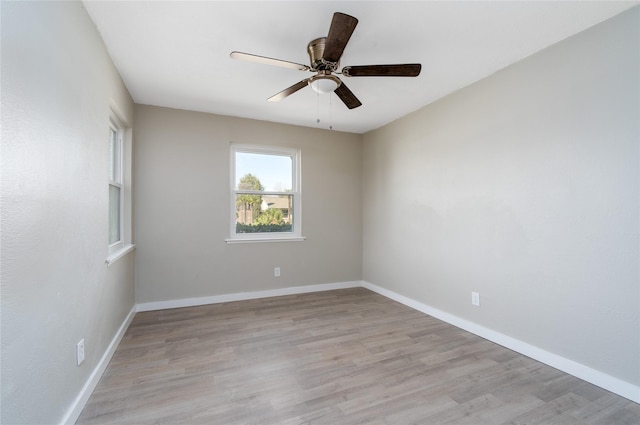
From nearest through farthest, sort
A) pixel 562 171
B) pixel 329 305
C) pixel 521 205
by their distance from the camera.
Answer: pixel 562 171 < pixel 521 205 < pixel 329 305

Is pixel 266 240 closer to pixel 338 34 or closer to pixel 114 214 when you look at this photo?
pixel 114 214

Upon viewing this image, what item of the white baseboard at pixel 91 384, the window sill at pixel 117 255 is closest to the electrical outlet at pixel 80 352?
the white baseboard at pixel 91 384

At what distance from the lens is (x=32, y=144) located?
121 centimetres

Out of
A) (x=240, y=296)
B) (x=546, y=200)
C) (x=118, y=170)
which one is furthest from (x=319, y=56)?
(x=240, y=296)

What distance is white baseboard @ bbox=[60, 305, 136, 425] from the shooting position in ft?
5.16

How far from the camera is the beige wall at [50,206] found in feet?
3.55

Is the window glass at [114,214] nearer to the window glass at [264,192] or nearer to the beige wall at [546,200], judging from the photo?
the window glass at [264,192]

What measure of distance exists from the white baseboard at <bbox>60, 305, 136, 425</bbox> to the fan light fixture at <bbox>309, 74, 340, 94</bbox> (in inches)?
95.7

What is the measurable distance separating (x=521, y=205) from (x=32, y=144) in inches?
123

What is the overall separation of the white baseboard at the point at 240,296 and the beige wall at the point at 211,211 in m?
0.06

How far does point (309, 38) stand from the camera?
2.12 meters

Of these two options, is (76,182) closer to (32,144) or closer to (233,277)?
(32,144)

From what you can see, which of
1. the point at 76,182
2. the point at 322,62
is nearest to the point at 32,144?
the point at 76,182

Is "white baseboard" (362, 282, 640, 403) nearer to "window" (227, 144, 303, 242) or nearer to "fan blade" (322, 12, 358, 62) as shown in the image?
"window" (227, 144, 303, 242)
